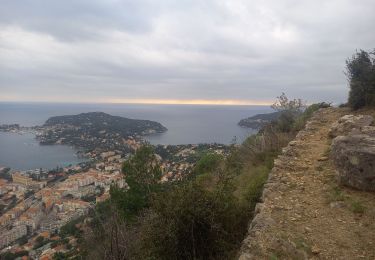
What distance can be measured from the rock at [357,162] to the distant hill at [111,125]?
65130mm

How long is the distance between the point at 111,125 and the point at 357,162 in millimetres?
75894

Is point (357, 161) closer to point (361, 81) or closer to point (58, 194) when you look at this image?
point (361, 81)

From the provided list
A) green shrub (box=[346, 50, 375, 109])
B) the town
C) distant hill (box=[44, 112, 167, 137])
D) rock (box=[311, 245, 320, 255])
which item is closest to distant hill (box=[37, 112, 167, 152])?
distant hill (box=[44, 112, 167, 137])

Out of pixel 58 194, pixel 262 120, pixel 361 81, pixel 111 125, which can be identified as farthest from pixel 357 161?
pixel 111 125

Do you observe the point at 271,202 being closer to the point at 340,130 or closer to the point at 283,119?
the point at 340,130

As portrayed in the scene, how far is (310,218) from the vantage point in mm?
5191

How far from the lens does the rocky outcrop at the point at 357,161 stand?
5598 millimetres

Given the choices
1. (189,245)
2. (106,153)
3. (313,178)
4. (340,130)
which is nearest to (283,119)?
(340,130)

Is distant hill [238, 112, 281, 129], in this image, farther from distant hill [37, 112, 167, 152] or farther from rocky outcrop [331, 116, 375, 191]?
distant hill [37, 112, 167, 152]

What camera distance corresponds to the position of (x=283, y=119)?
14.7 metres

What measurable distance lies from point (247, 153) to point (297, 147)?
2.23 meters

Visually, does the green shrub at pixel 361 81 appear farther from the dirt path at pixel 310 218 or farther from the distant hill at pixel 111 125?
the distant hill at pixel 111 125

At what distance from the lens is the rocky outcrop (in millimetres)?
5598

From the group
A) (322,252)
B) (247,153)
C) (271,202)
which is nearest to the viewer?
(322,252)
